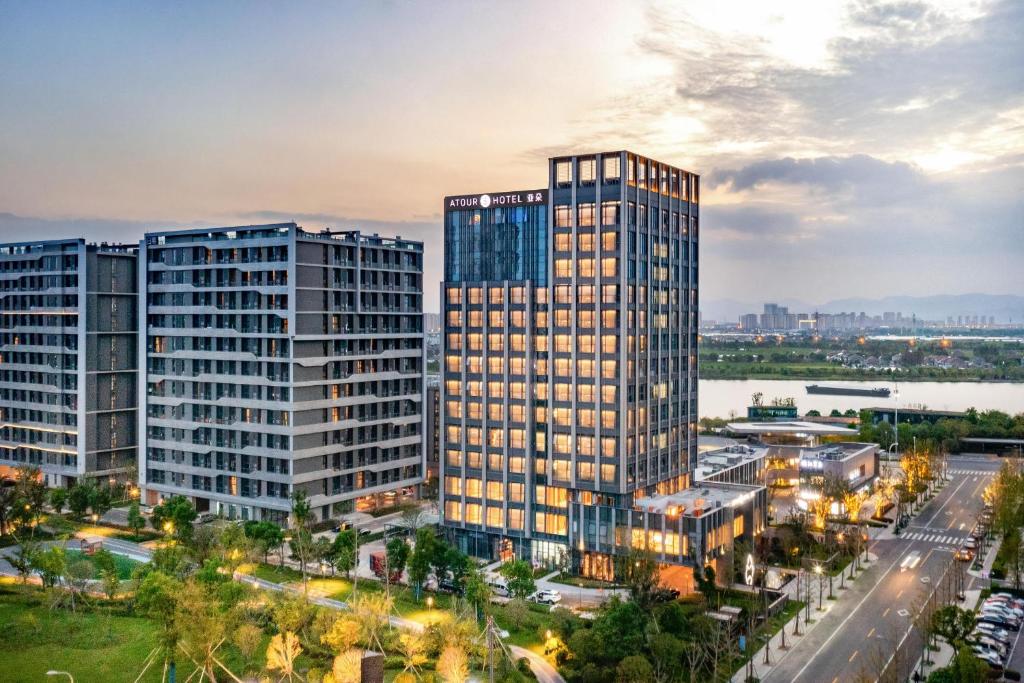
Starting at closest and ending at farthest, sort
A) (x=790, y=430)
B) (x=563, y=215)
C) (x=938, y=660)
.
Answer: (x=938, y=660) < (x=563, y=215) < (x=790, y=430)

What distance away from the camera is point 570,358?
71938mm

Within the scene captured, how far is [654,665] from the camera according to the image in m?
46.3

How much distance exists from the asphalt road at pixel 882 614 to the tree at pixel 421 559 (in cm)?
2487

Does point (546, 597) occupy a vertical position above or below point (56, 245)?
below

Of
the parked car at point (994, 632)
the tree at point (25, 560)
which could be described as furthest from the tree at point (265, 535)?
the parked car at point (994, 632)

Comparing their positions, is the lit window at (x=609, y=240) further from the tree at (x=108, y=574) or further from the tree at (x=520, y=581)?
the tree at (x=108, y=574)

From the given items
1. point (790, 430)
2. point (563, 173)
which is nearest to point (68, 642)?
point (563, 173)

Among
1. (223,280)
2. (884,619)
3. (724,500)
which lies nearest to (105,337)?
(223,280)

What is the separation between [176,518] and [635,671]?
1832 inches

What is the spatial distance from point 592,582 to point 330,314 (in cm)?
3660

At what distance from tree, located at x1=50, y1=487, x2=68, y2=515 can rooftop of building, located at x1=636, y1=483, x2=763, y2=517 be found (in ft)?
190

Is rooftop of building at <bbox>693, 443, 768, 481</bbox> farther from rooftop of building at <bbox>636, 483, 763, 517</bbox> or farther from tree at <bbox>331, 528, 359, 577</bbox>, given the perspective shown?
tree at <bbox>331, 528, 359, 577</bbox>

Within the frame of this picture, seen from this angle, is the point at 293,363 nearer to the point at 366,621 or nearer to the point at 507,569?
the point at 507,569

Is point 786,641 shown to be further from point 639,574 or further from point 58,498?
point 58,498
